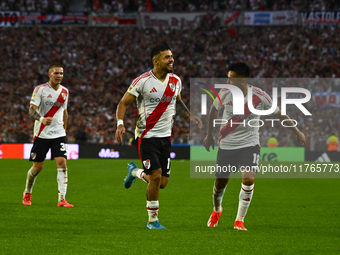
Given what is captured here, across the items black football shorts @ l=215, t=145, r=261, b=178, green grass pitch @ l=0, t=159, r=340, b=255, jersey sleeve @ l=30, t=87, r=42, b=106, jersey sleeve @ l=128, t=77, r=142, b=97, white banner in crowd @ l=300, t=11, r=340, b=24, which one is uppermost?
white banner in crowd @ l=300, t=11, r=340, b=24

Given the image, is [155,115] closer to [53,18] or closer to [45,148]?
[45,148]

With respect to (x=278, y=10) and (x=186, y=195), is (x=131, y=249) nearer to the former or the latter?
(x=186, y=195)

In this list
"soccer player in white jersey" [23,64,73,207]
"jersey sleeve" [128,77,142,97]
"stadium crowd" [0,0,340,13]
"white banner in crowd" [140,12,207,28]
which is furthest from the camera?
"stadium crowd" [0,0,340,13]

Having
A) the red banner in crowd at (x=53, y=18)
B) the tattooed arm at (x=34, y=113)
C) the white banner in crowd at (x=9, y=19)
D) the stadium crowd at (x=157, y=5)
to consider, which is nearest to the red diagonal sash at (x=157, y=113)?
the tattooed arm at (x=34, y=113)

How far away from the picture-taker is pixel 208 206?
9.91 meters

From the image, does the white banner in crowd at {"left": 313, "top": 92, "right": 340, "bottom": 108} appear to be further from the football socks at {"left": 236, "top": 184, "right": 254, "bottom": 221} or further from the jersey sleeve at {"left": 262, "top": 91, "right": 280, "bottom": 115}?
the football socks at {"left": 236, "top": 184, "right": 254, "bottom": 221}

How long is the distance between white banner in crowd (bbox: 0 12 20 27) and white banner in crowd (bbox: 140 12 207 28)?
936 cm

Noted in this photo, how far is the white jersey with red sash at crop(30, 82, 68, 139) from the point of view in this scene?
9.69 meters

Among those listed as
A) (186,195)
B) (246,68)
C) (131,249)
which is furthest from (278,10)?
(131,249)

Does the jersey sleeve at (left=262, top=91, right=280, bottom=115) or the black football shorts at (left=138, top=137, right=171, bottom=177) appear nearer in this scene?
the black football shorts at (left=138, top=137, right=171, bottom=177)

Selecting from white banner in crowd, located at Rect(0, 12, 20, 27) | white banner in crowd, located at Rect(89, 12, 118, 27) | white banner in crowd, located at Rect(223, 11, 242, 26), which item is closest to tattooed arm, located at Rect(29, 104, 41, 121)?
white banner in crowd, located at Rect(89, 12, 118, 27)

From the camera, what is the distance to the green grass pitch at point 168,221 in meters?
5.46

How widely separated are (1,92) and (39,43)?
5.94 m

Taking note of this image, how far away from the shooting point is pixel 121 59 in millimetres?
35594
